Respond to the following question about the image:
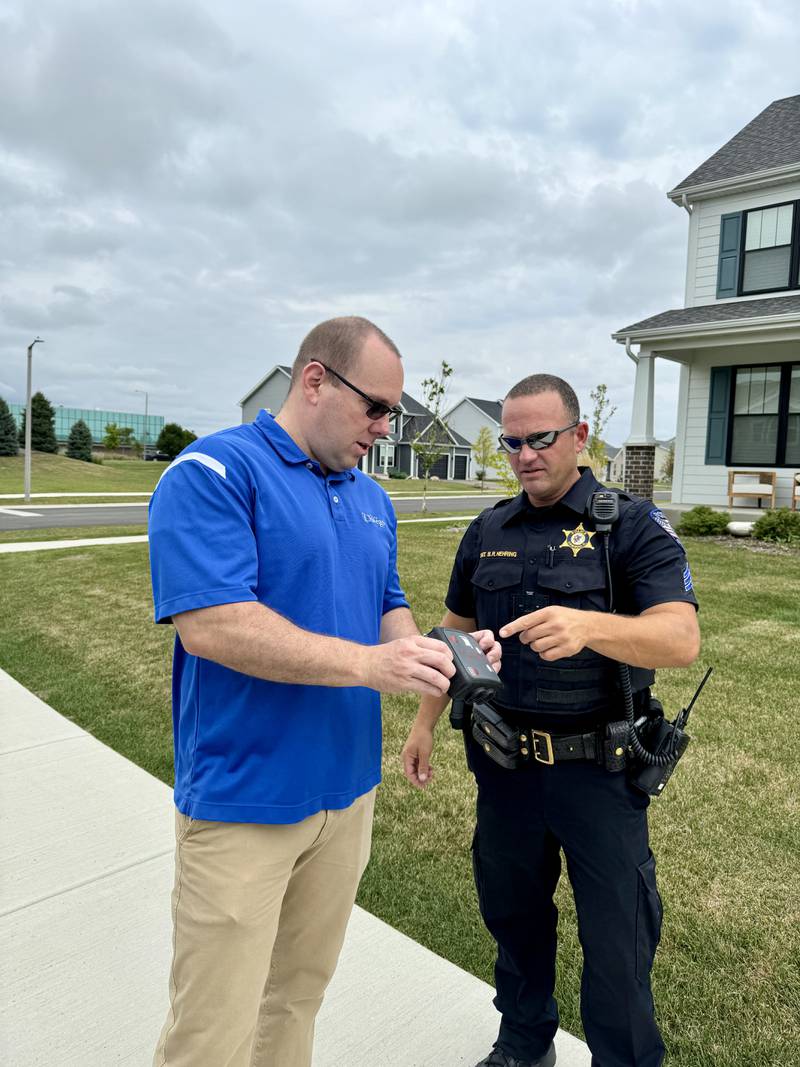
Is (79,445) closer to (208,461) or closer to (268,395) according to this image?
(268,395)

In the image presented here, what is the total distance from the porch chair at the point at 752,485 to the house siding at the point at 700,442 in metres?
0.22

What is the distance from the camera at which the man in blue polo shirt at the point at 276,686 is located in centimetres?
154

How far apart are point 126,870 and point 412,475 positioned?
51237mm

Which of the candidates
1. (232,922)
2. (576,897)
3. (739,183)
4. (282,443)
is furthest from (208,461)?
(739,183)

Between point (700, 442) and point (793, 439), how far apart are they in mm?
1714

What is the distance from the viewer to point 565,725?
6.96 feet

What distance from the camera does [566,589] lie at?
7.07ft

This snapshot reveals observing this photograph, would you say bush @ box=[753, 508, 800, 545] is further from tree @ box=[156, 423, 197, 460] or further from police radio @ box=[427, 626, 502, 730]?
tree @ box=[156, 423, 197, 460]

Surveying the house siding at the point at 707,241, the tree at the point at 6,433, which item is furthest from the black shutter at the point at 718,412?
the tree at the point at 6,433

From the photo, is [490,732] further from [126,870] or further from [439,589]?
[439,589]

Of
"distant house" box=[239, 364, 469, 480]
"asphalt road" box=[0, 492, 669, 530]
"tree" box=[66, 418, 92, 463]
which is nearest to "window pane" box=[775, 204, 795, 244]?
"asphalt road" box=[0, 492, 669, 530]

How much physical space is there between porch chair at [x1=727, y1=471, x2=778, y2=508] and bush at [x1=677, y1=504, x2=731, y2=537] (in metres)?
1.07

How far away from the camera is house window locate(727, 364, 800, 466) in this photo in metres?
13.2

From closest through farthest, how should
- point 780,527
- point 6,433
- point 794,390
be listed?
point 780,527
point 794,390
point 6,433
